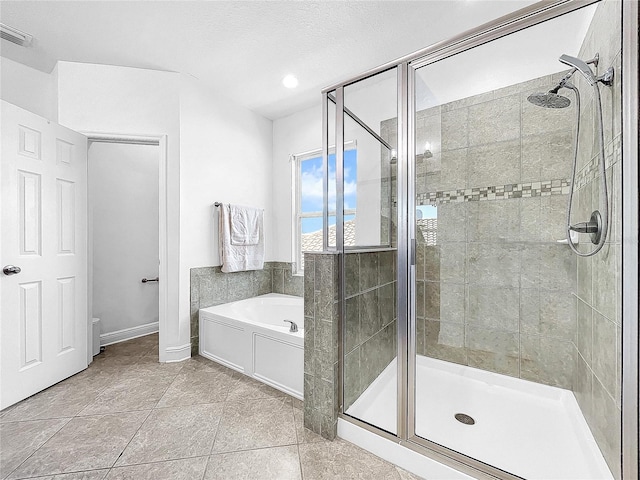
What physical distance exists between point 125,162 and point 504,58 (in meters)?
3.59

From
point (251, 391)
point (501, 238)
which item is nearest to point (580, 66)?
point (501, 238)

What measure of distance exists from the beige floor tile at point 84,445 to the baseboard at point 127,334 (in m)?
1.53

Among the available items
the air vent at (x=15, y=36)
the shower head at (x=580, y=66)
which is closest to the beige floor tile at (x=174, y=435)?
the shower head at (x=580, y=66)

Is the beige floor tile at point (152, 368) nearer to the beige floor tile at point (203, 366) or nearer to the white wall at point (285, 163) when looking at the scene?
the beige floor tile at point (203, 366)

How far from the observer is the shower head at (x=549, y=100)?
5.20 feet

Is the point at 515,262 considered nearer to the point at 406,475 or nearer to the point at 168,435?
the point at 406,475

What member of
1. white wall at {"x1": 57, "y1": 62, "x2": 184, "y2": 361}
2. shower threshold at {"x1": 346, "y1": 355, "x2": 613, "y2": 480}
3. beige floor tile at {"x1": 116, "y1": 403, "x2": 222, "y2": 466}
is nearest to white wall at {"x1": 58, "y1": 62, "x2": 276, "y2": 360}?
white wall at {"x1": 57, "y1": 62, "x2": 184, "y2": 361}

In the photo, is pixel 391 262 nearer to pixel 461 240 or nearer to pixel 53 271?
pixel 461 240

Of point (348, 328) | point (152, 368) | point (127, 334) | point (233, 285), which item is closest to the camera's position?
point (348, 328)

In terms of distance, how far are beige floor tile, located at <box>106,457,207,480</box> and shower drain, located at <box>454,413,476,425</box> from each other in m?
1.30

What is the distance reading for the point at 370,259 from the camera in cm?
176

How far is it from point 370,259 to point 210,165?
1.99 meters

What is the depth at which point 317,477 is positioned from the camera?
1345 mm

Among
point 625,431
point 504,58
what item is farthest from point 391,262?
point 504,58
